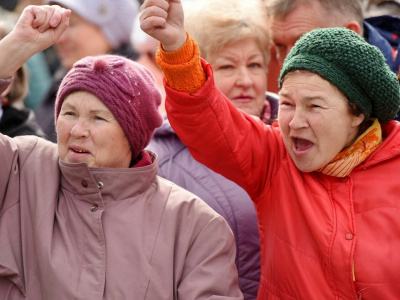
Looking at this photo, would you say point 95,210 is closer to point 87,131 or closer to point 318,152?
point 87,131

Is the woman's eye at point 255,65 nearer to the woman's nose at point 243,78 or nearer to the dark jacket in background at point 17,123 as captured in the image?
the woman's nose at point 243,78

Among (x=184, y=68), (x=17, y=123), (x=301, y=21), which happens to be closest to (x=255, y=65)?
(x=301, y=21)

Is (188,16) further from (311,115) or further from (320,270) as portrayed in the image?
(320,270)

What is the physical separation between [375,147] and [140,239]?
998 millimetres

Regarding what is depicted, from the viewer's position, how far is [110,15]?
17.3ft

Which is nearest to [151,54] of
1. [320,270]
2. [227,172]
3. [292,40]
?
[292,40]

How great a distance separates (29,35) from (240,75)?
4.22ft

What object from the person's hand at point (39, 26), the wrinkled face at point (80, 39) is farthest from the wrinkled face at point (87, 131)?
the wrinkled face at point (80, 39)

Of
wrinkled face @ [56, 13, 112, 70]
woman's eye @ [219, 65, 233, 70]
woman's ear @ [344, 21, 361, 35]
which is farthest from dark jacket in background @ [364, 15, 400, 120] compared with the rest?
wrinkled face @ [56, 13, 112, 70]

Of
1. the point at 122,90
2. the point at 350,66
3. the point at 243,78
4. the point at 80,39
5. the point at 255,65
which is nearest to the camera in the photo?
the point at 350,66

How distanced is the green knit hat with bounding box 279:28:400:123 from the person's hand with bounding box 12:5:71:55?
0.91m

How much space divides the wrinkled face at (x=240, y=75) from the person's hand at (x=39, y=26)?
110 cm

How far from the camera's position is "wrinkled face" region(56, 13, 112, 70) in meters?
5.18

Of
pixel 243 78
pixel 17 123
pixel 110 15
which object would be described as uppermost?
pixel 243 78
